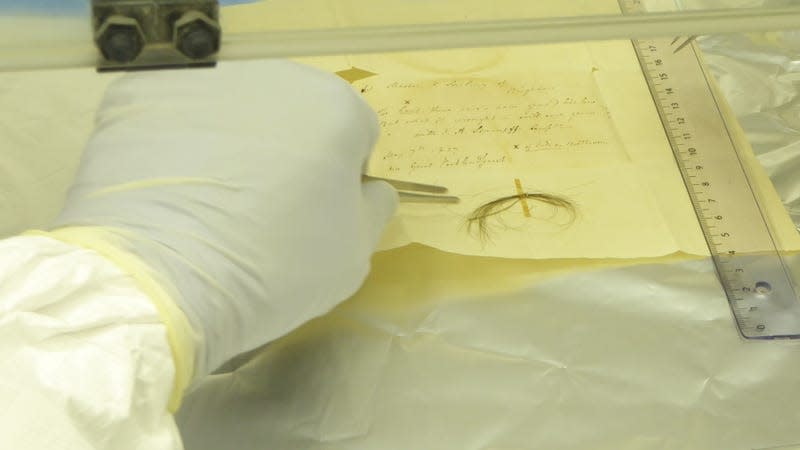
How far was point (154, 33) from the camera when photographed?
657 millimetres

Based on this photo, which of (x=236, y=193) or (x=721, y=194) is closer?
(x=236, y=193)

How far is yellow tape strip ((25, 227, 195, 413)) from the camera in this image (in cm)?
79

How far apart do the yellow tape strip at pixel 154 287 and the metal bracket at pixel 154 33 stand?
0.62ft

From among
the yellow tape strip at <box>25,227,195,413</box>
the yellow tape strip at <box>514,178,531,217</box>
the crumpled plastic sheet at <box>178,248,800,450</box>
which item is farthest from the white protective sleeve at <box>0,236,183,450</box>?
the yellow tape strip at <box>514,178,531,217</box>

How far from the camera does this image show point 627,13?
77 centimetres

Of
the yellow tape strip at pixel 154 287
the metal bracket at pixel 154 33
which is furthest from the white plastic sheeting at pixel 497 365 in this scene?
the metal bracket at pixel 154 33

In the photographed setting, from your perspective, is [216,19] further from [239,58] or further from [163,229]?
[163,229]

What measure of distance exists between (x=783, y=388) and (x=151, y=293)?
64 centimetres

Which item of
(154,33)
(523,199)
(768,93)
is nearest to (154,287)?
(154,33)

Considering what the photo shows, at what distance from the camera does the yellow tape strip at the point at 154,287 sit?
0.79m

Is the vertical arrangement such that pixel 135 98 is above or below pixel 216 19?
above

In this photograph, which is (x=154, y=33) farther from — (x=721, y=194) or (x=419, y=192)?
(x=721, y=194)

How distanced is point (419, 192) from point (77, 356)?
0.48 metres

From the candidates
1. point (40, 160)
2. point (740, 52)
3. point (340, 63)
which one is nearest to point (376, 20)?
point (340, 63)
